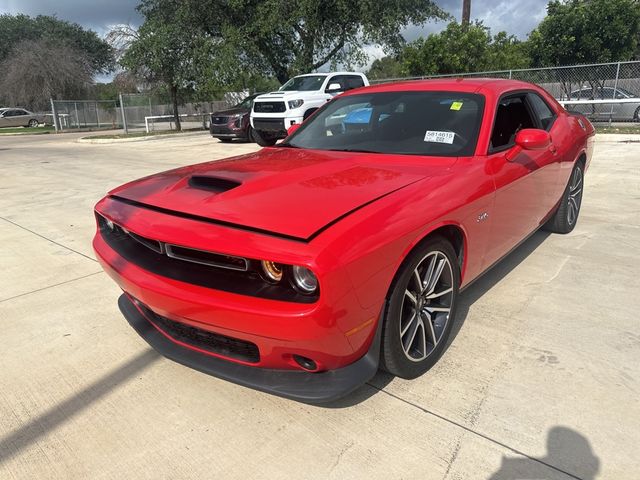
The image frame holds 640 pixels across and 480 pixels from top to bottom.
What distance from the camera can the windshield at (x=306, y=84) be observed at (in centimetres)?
1399

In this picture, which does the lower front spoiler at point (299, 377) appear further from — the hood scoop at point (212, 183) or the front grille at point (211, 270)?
the hood scoop at point (212, 183)

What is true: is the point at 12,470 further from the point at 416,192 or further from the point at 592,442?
the point at 592,442

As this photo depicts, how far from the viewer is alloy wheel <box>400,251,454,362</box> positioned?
8.00ft

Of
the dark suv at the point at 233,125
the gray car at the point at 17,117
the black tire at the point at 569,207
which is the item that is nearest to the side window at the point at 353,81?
the dark suv at the point at 233,125

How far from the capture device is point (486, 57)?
63.7 ft

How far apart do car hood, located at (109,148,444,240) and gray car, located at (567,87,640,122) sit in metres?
16.4

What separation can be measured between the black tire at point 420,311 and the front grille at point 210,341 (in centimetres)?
62

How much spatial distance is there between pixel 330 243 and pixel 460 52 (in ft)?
64.6

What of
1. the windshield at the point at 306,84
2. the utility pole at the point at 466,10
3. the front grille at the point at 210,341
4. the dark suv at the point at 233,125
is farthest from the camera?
the utility pole at the point at 466,10

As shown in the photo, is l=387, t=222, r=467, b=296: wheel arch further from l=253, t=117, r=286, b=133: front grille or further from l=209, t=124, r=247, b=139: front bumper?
l=209, t=124, r=247, b=139: front bumper

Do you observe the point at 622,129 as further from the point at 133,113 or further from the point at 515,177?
the point at 133,113

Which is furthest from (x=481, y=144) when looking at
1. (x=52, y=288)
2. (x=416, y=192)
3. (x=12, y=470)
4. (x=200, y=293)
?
(x=52, y=288)

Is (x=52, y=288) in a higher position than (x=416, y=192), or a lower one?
lower

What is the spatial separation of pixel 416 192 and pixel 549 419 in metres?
1.21
